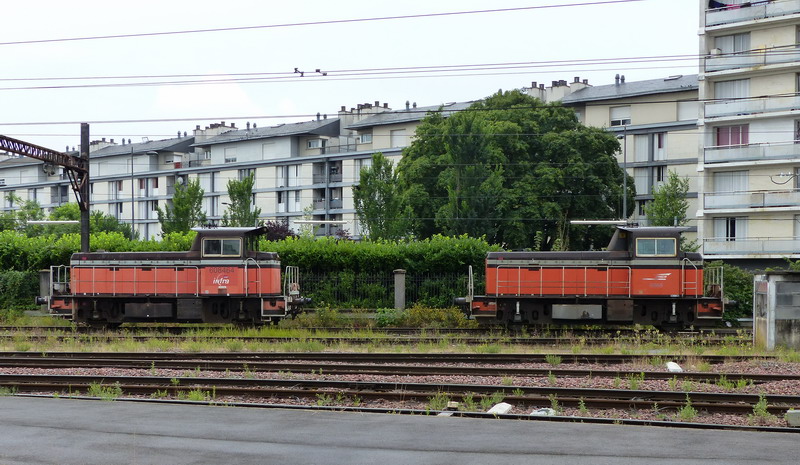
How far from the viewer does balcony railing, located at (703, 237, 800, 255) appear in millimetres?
49094

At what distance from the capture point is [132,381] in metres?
15.0

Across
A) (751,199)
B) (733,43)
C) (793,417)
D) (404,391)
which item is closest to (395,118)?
(733,43)

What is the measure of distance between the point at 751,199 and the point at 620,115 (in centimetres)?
1857

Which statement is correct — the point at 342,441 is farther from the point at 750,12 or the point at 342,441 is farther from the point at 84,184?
the point at 750,12

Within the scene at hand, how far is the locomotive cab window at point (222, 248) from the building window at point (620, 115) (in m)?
46.2

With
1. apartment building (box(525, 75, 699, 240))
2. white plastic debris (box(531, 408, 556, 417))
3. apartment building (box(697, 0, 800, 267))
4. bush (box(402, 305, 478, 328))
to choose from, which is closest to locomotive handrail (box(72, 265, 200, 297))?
bush (box(402, 305, 478, 328))

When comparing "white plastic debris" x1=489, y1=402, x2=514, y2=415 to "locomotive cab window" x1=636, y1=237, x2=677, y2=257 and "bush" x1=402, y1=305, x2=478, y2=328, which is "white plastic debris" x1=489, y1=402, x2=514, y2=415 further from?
"bush" x1=402, y1=305, x2=478, y2=328

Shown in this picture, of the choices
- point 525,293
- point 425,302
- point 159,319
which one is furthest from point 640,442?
point 425,302

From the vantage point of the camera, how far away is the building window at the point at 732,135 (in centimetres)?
5078

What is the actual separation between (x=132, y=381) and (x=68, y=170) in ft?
54.5

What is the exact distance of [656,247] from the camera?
82.7 feet

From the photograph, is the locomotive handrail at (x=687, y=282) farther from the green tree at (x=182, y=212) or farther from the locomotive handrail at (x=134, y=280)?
the green tree at (x=182, y=212)

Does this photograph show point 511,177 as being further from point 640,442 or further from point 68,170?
point 640,442

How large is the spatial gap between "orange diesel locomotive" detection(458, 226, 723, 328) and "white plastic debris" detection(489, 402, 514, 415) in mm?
13696
